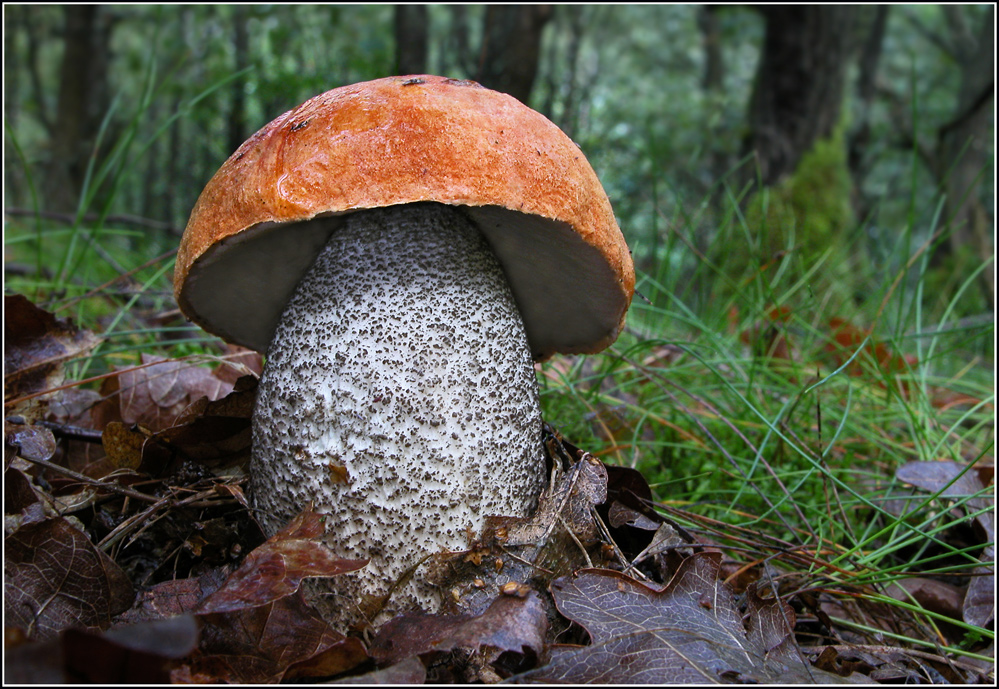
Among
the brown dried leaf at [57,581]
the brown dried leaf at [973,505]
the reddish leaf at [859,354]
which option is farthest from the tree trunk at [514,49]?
the brown dried leaf at [57,581]

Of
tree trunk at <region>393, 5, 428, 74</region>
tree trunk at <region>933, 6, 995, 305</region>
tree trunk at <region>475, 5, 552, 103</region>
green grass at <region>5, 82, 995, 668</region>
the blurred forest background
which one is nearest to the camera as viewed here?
green grass at <region>5, 82, 995, 668</region>

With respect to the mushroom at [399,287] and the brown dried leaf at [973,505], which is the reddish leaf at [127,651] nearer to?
the mushroom at [399,287]

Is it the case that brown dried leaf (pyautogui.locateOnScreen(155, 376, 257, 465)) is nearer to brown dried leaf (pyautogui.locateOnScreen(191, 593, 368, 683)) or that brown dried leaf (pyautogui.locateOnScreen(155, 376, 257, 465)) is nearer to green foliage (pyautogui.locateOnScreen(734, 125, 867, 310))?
brown dried leaf (pyautogui.locateOnScreen(191, 593, 368, 683))

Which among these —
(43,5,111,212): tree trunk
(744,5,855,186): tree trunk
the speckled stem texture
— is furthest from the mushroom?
(43,5,111,212): tree trunk

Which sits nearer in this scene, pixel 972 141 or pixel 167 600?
pixel 167 600

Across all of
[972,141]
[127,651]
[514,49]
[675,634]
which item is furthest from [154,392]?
[972,141]

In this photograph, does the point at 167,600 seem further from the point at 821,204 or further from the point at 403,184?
the point at 821,204

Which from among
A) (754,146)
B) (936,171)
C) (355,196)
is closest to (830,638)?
(355,196)
